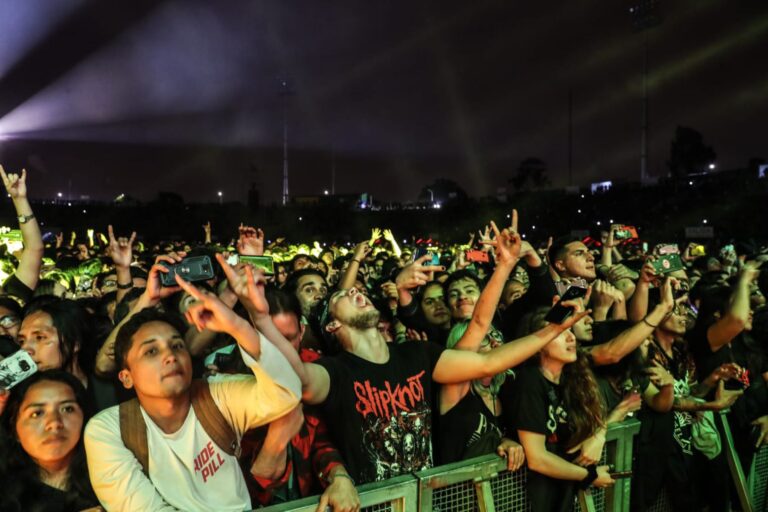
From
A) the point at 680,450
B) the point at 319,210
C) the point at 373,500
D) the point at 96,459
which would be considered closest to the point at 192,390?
the point at 96,459

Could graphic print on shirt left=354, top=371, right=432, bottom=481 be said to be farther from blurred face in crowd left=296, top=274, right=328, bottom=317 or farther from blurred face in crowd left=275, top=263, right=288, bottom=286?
blurred face in crowd left=275, top=263, right=288, bottom=286

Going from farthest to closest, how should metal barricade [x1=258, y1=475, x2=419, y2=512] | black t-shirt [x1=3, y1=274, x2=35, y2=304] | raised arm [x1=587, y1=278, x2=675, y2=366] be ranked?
black t-shirt [x1=3, y1=274, x2=35, y2=304]
raised arm [x1=587, y1=278, x2=675, y2=366]
metal barricade [x1=258, y1=475, x2=419, y2=512]

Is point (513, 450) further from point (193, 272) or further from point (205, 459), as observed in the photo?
point (193, 272)

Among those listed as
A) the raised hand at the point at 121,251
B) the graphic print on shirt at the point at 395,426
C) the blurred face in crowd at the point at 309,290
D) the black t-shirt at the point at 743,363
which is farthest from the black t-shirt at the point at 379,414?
the black t-shirt at the point at 743,363

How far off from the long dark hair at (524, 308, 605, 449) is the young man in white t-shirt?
5.23ft

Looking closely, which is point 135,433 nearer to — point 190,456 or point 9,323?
point 190,456

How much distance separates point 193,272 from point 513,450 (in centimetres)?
170

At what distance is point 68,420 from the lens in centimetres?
243

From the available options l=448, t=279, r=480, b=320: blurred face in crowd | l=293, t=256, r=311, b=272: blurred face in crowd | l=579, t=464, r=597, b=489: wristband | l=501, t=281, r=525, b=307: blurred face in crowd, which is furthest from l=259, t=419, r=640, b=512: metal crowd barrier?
l=293, t=256, r=311, b=272: blurred face in crowd

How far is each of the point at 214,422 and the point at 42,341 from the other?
1.41 metres

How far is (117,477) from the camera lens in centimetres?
210

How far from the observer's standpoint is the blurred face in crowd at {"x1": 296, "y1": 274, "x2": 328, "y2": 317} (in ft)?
14.5

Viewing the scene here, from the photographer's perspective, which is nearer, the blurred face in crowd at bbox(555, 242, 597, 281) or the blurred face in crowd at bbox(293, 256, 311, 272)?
the blurred face in crowd at bbox(555, 242, 597, 281)

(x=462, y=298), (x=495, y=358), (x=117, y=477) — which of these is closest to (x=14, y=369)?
(x=117, y=477)
